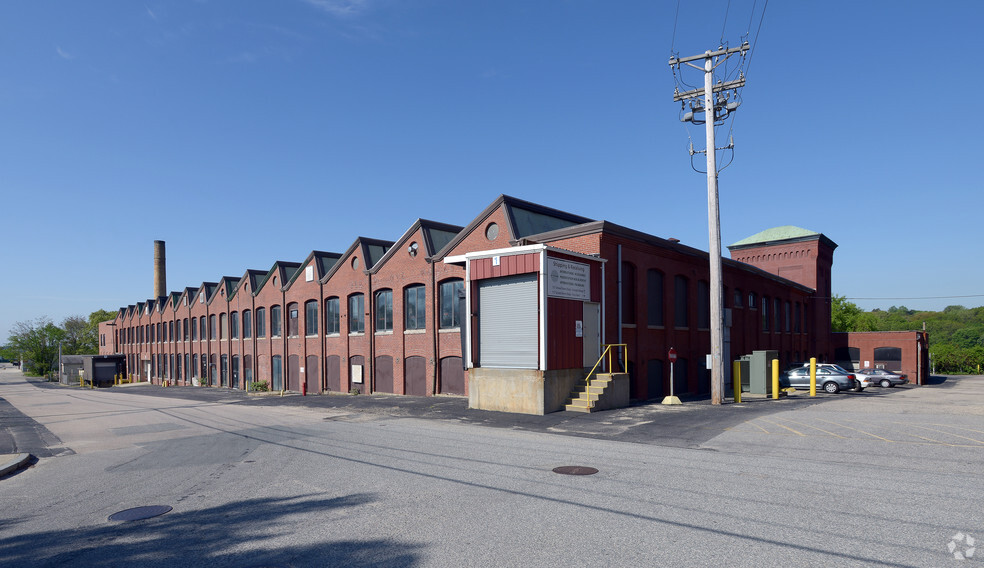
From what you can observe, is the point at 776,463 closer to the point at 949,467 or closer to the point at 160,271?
the point at 949,467

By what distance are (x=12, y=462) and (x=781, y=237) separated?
2063 inches

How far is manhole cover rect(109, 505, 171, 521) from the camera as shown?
7.79 meters

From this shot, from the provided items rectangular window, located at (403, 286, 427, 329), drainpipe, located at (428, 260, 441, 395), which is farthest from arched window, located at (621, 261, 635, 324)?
rectangular window, located at (403, 286, 427, 329)

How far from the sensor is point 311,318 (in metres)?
40.0

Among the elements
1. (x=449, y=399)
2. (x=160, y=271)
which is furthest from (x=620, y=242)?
(x=160, y=271)

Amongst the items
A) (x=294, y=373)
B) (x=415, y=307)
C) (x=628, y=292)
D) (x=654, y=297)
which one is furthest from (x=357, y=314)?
(x=654, y=297)

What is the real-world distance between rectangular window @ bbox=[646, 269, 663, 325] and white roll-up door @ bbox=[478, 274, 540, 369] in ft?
22.7

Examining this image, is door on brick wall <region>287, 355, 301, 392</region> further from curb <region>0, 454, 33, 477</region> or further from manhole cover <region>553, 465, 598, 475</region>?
manhole cover <region>553, 465, 598, 475</region>

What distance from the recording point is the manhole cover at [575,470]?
9859 millimetres

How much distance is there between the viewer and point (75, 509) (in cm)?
844

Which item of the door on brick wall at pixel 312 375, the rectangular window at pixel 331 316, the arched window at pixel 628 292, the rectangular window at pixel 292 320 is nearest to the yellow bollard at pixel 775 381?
the arched window at pixel 628 292

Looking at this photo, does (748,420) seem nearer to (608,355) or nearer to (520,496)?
(608,355)

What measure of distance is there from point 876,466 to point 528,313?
37.5 feet

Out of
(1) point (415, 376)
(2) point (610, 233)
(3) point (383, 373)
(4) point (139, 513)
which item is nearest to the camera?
(4) point (139, 513)
